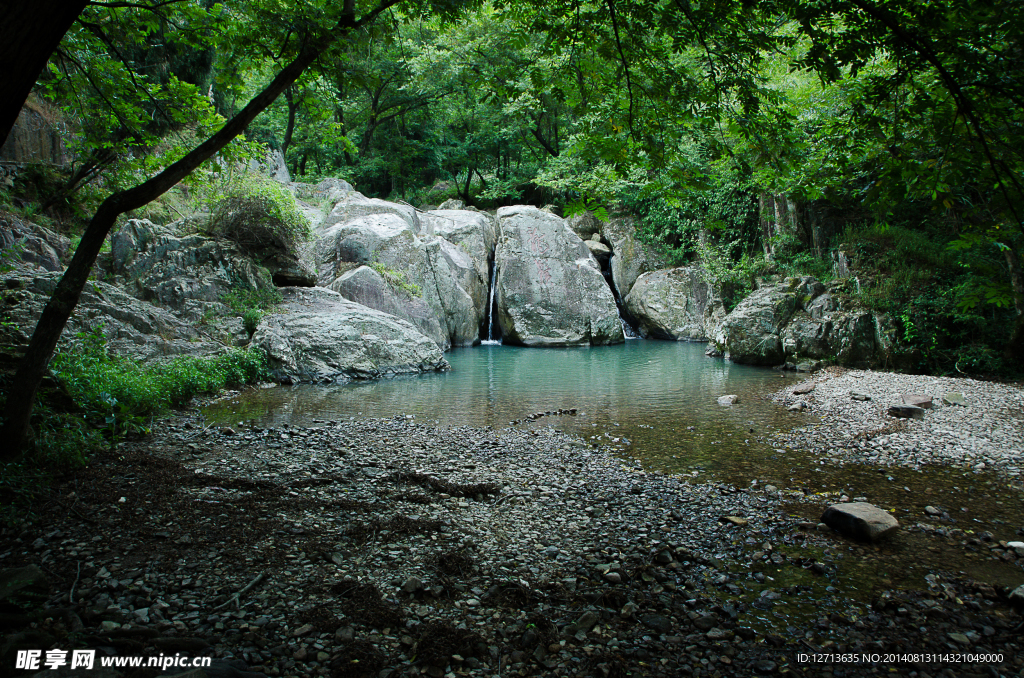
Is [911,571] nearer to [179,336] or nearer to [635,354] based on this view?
[179,336]

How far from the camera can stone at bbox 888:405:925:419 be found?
26.6 feet

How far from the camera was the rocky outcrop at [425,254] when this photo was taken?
17.3 meters

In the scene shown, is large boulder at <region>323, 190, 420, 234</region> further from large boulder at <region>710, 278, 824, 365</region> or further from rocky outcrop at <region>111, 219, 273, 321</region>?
large boulder at <region>710, 278, 824, 365</region>

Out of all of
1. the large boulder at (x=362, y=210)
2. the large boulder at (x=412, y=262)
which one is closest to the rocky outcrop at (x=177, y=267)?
the large boulder at (x=412, y=262)

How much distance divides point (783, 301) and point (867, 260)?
227cm

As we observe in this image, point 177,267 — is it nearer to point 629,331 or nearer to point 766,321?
point 766,321

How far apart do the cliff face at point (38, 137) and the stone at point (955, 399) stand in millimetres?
17930

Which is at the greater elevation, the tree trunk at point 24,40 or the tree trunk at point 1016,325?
the tree trunk at point 24,40

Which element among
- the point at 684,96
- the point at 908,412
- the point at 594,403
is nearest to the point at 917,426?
the point at 908,412

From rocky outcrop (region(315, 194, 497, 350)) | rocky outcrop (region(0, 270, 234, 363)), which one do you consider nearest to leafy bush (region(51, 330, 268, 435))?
rocky outcrop (region(0, 270, 234, 363))

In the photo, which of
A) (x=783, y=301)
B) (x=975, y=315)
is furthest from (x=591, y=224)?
(x=975, y=315)

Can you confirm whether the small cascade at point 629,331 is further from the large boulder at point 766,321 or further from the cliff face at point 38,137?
the cliff face at point 38,137

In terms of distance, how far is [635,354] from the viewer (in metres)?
17.7

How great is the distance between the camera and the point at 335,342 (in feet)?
41.0
